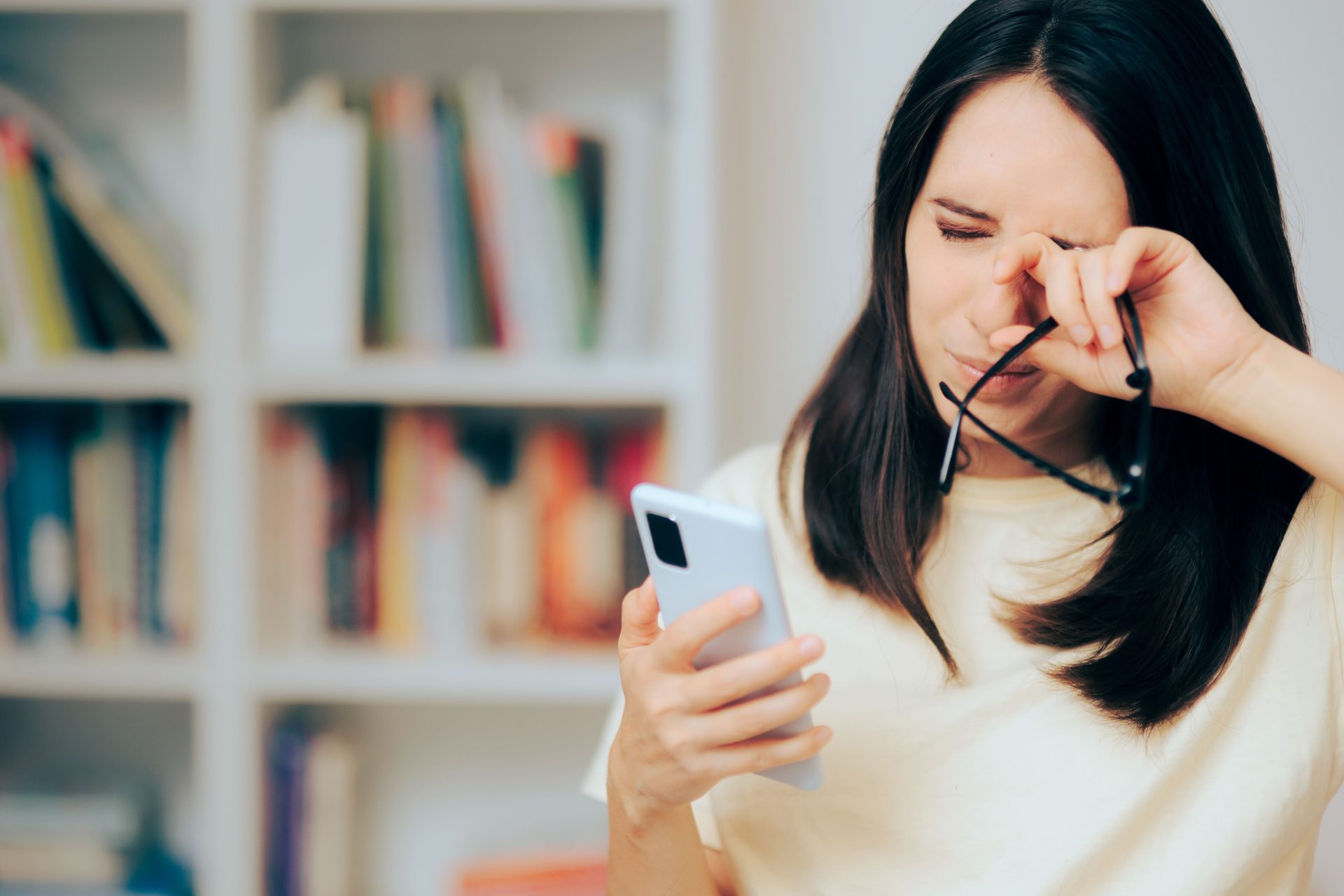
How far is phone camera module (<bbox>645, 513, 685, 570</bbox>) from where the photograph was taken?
24.1 inches

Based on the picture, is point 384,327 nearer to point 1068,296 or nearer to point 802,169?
point 802,169

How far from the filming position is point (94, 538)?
1394mm

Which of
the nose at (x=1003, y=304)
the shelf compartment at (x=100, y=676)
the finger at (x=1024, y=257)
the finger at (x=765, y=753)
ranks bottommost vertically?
the shelf compartment at (x=100, y=676)

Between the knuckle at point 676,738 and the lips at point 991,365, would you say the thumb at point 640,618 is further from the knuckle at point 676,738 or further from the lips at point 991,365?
the lips at point 991,365

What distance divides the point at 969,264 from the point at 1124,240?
0.37 ft

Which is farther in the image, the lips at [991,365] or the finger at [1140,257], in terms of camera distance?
the lips at [991,365]

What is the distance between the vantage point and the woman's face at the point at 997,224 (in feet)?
2.34

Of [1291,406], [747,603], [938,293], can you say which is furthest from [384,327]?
[1291,406]

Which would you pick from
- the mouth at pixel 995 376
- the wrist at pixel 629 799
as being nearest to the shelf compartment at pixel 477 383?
the mouth at pixel 995 376

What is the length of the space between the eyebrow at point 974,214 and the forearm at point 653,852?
17.9 inches

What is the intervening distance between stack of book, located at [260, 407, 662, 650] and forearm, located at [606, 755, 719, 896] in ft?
2.04

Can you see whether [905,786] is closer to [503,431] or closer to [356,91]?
[503,431]

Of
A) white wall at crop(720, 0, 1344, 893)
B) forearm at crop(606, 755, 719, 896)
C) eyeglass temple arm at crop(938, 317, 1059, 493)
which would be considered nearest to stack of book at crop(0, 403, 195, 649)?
white wall at crop(720, 0, 1344, 893)

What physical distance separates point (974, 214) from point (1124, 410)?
24 cm
